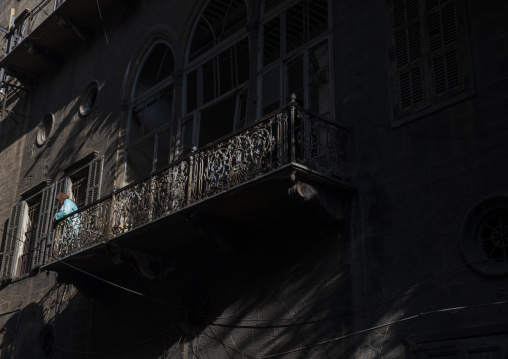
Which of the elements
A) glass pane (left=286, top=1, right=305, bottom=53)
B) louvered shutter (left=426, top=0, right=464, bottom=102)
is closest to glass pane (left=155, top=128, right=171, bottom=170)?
glass pane (left=286, top=1, right=305, bottom=53)

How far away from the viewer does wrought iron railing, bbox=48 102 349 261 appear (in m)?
10.9

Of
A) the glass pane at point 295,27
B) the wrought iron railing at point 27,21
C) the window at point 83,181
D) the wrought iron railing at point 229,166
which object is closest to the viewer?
the wrought iron railing at point 229,166

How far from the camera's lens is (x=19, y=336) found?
680 inches

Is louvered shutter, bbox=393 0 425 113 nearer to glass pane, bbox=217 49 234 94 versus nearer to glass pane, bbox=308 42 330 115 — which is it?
glass pane, bbox=308 42 330 115

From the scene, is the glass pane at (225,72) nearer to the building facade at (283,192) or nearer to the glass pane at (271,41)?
the building facade at (283,192)

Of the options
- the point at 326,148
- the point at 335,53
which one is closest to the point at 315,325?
the point at 326,148

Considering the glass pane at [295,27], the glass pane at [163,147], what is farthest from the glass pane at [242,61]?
the glass pane at [163,147]

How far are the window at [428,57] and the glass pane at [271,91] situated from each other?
2596 millimetres

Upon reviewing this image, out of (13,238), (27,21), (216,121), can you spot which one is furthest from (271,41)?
(27,21)

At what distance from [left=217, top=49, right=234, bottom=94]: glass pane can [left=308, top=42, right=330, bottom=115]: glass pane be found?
7.21ft

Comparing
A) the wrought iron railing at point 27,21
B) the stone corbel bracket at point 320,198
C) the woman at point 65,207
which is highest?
the wrought iron railing at point 27,21

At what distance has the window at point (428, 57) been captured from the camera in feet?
33.3

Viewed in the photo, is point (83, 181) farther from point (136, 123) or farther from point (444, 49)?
point (444, 49)

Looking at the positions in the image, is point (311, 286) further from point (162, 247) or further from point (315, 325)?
point (162, 247)
